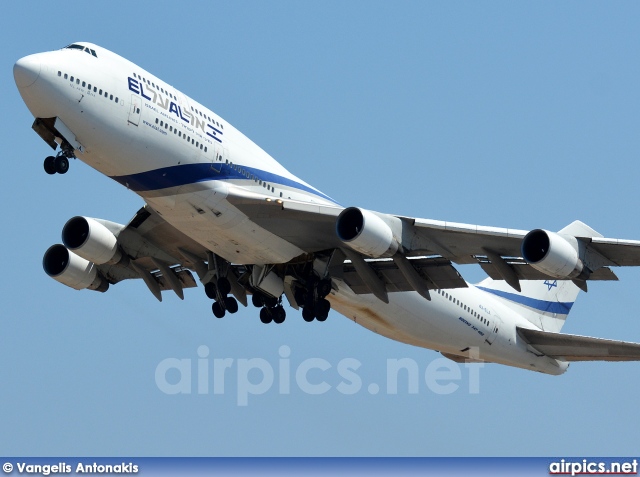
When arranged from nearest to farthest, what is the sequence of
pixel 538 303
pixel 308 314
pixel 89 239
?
pixel 308 314 < pixel 89 239 < pixel 538 303

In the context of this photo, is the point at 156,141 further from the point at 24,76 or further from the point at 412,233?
the point at 412,233

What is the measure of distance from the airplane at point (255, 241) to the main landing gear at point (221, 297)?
5 centimetres

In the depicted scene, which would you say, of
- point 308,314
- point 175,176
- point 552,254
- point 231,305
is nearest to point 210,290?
point 231,305

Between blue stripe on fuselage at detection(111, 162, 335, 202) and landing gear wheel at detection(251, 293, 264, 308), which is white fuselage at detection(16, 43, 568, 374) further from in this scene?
landing gear wheel at detection(251, 293, 264, 308)

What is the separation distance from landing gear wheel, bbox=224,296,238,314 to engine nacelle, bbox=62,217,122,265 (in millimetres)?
3768

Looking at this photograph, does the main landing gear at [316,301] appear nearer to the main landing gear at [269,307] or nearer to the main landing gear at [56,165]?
the main landing gear at [269,307]

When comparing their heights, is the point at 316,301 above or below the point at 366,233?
below

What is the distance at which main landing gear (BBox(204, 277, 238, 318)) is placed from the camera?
3284cm

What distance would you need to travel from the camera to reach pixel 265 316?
33438 mm

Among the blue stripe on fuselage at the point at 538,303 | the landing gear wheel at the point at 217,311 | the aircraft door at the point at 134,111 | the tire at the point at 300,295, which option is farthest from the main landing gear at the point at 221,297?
the blue stripe on fuselage at the point at 538,303

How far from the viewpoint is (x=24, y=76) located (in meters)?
25.7

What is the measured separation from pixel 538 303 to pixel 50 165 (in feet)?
67.9

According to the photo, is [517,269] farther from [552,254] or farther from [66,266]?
[66,266]

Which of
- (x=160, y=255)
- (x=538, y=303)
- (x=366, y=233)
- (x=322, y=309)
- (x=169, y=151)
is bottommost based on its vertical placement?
(x=322, y=309)
